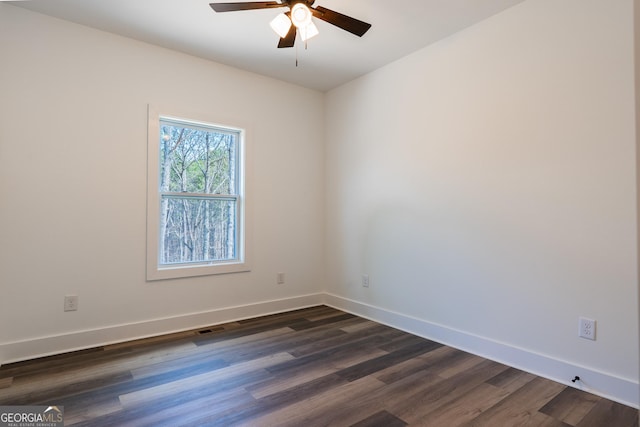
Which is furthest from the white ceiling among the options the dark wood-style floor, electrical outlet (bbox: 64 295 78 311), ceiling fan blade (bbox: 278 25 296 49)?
the dark wood-style floor

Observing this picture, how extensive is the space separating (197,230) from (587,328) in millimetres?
3174

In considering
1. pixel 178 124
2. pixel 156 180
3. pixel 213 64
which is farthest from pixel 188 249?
pixel 213 64

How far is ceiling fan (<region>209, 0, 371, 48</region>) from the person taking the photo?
79.1 inches

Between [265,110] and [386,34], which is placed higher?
[386,34]

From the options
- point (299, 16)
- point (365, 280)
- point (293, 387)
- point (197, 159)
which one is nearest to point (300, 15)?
point (299, 16)

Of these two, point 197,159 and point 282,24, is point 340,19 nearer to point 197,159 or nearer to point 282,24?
point 282,24

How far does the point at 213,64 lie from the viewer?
11.1 feet

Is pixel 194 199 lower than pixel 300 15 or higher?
lower

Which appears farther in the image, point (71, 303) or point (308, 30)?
point (71, 303)

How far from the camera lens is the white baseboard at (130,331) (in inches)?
97.8

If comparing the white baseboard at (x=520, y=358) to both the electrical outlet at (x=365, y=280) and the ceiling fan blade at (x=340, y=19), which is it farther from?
the ceiling fan blade at (x=340, y=19)

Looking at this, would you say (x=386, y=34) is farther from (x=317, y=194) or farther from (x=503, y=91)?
(x=317, y=194)

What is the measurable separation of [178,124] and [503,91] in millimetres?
2792

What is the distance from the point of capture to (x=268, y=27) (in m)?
2.76
